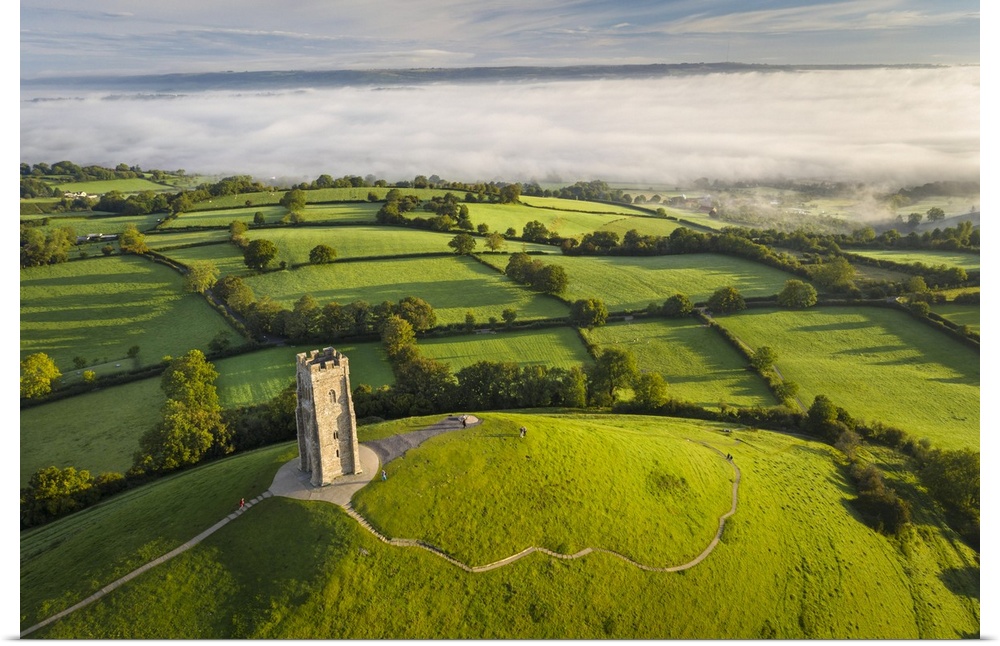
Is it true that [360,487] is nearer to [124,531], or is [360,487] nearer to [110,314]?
[124,531]

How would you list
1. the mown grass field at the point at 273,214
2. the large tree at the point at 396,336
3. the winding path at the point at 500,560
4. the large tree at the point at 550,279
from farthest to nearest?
the mown grass field at the point at 273,214 < the large tree at the point at 550,279 < the large tree at the point at 396,336 < the winding path at the point at 500,560

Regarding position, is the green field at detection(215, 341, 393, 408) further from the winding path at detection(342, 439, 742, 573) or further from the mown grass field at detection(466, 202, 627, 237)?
the mown grass field at detection(466, 202, 627, 237)

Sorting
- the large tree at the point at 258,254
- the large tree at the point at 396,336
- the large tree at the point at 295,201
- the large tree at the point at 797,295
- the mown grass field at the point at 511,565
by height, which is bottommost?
the mown grass field at the point at 511,565

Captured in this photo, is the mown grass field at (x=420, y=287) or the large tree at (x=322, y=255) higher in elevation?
the large tree at (x=322, y=255)

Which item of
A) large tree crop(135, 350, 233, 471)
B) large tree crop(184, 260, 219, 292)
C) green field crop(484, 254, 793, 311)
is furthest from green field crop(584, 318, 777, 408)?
large tree crop(184, 260, 219, 292)

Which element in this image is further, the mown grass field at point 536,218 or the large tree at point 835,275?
the mown grass field at point 536,218

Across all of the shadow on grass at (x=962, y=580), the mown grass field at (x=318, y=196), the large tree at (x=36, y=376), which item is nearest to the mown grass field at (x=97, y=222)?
the mown grass field at (x=318, y=196)

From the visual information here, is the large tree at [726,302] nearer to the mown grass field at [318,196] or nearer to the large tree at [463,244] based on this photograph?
the large tree at [463,244]

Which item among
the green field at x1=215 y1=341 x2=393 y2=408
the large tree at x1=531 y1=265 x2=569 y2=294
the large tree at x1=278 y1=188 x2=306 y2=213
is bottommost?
the green field at x1=215 y1=341 x2=393 y2=408
